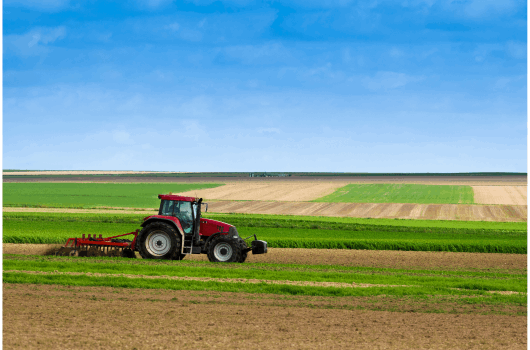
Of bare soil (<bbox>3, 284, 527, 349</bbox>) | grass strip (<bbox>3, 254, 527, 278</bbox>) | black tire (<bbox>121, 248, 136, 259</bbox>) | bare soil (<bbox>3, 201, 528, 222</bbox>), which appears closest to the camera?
bare soil (<bbox>3, 284, 527, 349</bbox>)

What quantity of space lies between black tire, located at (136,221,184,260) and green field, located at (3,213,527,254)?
26.0 feet

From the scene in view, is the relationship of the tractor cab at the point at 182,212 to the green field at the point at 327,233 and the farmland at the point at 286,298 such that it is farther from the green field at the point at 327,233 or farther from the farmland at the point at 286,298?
the green field at the point at 327,233

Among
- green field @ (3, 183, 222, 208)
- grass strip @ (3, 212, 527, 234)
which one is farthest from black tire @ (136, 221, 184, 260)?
green field @ (3, 183, 222, 208)

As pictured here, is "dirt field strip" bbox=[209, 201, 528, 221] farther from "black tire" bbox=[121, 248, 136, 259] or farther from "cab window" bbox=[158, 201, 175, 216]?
"cab window" bbox=[158, 201, 175, 216]

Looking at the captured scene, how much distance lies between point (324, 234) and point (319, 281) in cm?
1541

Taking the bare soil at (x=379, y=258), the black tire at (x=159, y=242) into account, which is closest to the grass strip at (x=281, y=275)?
→ the black tire at (x=159, y=242)

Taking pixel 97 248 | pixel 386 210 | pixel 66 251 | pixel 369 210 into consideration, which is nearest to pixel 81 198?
pixel 369 210

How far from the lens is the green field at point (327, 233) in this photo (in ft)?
88.3

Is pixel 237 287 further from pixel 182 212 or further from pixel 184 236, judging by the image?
pixel 182 212

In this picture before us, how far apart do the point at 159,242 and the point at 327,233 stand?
1445 centimetres

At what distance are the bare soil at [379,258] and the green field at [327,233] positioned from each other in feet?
4.28

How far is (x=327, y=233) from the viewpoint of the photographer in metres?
32.8

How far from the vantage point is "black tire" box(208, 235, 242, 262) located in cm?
2025

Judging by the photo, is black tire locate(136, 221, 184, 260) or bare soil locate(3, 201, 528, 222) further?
bare soil locate(3, 201, 528, 222)
